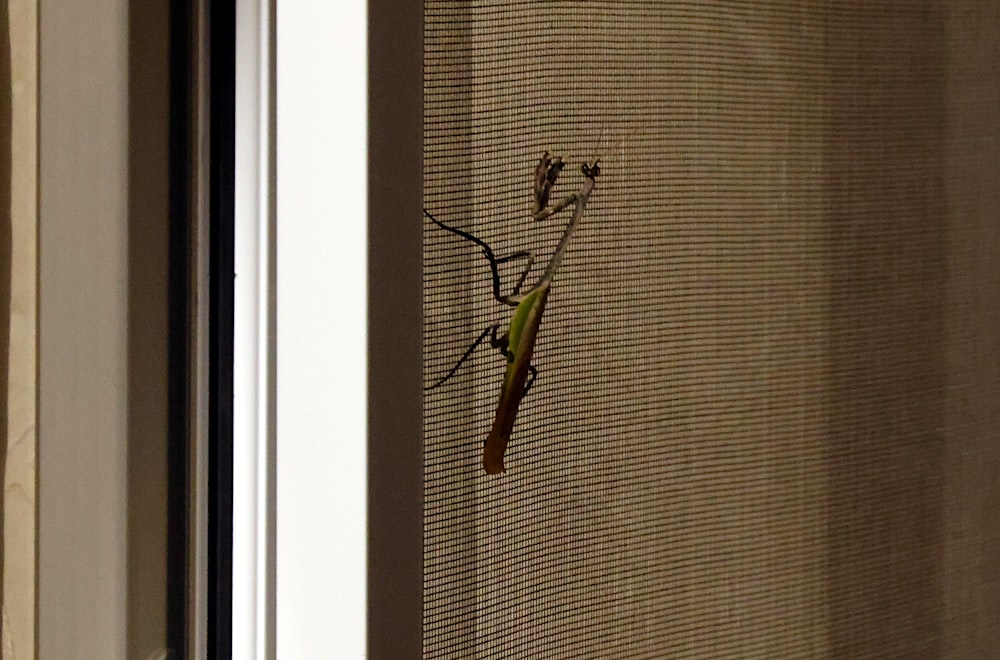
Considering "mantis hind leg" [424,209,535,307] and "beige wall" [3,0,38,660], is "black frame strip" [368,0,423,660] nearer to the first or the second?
"mantis hind leg" [424,209,535,307]

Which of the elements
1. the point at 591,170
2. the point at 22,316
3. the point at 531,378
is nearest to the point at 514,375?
the point at 531,378

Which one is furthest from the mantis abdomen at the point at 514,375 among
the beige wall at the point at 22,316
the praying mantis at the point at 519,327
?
the beige wall at the point at 22,316

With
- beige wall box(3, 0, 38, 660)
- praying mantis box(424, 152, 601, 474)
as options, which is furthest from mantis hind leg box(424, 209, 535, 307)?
beige wall box(3, 0, 38, 660)

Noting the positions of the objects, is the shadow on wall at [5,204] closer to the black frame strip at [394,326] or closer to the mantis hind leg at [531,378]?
the black frame strip at [394,326]

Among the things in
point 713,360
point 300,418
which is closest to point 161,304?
point 300,418

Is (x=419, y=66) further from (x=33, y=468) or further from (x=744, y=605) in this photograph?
(x=744, y=605)

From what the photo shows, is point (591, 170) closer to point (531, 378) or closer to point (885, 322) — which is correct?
point (531, 378)
